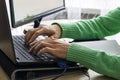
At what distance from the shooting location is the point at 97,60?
865 mm

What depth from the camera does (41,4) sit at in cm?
123

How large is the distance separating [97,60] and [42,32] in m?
0.33

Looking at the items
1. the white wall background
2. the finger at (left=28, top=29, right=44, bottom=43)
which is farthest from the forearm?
the white wall background

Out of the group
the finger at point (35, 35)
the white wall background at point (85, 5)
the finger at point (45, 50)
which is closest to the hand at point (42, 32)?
the finger at point (35, 35)

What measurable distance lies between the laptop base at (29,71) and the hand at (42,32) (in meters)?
0.16

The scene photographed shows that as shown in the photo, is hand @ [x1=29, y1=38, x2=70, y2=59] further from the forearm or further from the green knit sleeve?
the green knit sleeve

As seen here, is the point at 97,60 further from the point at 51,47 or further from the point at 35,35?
the point at 35,35

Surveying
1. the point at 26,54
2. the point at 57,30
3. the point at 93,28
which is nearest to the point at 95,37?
the point at 93,28

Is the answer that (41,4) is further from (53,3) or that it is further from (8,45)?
(8,45)

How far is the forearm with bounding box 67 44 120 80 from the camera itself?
2.82 ft

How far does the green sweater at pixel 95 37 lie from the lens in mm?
863

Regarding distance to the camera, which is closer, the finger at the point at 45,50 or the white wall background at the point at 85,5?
the finger at the point at 45,50

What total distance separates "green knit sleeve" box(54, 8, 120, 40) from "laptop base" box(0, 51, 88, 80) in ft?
1.04

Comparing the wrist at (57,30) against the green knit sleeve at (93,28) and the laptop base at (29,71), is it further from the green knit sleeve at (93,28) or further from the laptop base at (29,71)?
the laptop base at (29,71)
